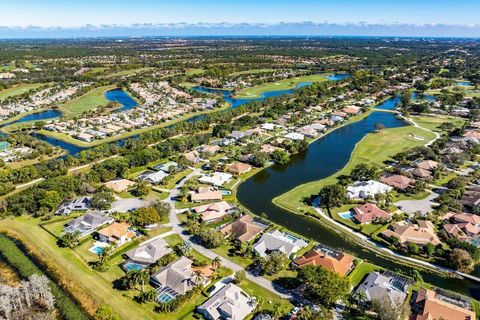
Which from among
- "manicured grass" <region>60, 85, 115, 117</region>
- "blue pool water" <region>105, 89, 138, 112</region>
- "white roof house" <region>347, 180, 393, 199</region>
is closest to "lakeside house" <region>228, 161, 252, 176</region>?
"white roof house" <region>347, 180, 393, 199</region>

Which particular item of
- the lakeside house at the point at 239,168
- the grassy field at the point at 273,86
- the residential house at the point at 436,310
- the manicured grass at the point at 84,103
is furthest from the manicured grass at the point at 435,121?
the manicured grass at the point at 84,103

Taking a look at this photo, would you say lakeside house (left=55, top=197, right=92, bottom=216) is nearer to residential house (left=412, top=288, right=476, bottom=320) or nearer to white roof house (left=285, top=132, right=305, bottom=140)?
residential house (left=412, top=288, right=476, bottom=320)

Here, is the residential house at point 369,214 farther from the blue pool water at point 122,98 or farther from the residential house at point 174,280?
the blue pool water at point 122,98

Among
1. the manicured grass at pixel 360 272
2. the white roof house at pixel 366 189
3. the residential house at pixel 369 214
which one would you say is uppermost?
the white roof house at pixel 366 189

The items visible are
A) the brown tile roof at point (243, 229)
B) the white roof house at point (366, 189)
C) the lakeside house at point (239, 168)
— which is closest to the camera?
the brown tile roof at point (243, 229)

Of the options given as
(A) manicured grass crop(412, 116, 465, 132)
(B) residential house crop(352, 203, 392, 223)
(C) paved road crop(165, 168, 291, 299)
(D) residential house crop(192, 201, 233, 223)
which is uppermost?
(A) manicured grass crop(412, 116, 465, 132)
